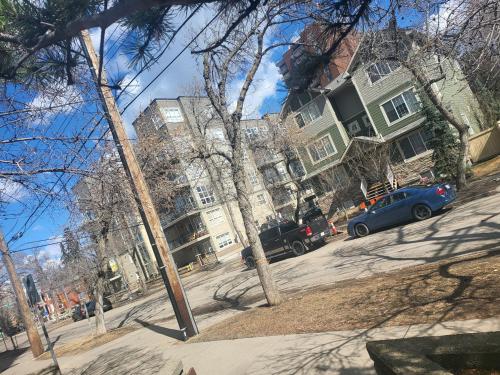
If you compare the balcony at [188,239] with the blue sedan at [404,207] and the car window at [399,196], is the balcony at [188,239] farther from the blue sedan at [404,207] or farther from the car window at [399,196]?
the car window at [399,196]

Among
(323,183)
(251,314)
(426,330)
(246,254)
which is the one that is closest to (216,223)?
(323,183)

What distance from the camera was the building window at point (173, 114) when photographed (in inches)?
1698

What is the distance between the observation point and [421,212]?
1569 cm

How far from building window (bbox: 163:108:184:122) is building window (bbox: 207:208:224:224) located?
10417 millimetres

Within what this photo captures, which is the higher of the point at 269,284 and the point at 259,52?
the point at 259,52

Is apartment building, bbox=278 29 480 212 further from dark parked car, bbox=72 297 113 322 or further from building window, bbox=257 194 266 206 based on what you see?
dark parked car, bbox=72 297 113 322

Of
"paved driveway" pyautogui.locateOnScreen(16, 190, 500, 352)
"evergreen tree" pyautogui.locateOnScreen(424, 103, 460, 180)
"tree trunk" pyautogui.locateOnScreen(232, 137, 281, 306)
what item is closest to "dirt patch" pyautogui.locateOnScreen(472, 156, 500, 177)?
"evergreen tree" pyautogui.locateOnScreen(424, 103, 460, 180)

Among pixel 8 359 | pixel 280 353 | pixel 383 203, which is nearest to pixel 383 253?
pixel 383 203

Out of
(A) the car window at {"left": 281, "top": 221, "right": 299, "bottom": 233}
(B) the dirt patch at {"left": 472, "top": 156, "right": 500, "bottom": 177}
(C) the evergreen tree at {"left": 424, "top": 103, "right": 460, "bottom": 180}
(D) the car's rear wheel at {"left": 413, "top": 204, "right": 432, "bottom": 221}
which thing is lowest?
(D) the car's rear wheel at {"left": 413, "top": 204, "right": 432, "bottom": 221}

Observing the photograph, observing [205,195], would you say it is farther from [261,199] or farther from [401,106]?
[401,106]

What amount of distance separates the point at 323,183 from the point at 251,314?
76.5 ft

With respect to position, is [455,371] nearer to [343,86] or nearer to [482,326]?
[482,326]

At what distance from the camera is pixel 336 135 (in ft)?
113

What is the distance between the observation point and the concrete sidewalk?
528 centimetres
